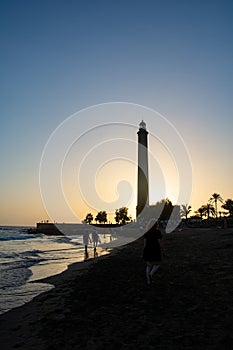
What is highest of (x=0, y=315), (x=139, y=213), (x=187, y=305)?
(x=139, y=213)

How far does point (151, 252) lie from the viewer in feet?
31.5

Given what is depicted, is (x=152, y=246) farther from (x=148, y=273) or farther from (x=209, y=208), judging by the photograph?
(x=209, y=208)

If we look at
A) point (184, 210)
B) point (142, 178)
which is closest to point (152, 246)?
point (142, 178)

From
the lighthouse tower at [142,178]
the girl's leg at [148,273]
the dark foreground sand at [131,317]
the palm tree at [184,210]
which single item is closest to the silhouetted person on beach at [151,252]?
the girl's leg at [148,273]

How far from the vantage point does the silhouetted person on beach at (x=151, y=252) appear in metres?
9.59

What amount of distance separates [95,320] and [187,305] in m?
2.10

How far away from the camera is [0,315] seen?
319 inches

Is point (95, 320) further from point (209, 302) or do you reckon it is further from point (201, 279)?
point (201, 279)

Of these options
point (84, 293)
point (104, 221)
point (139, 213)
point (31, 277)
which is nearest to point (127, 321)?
point (84, 293)

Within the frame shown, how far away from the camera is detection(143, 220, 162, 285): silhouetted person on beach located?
9.59 meters

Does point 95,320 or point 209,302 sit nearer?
point 95,320

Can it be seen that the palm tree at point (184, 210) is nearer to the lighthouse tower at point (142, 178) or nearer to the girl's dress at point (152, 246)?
the lighthouse tower at point (142, 178)

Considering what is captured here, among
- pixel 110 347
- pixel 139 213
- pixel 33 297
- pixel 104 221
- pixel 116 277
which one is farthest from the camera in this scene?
pixel 104 221

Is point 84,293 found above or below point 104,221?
below
